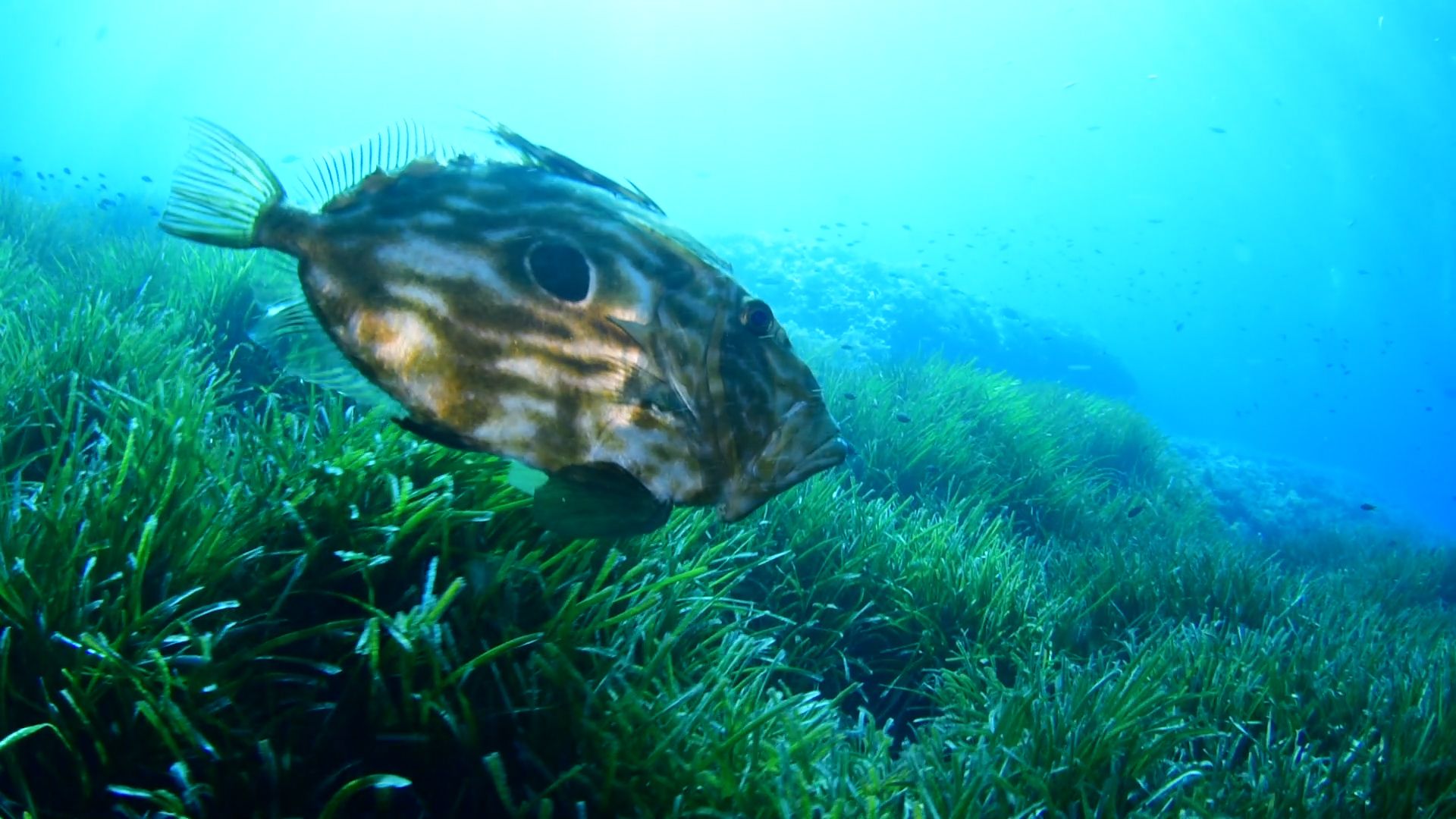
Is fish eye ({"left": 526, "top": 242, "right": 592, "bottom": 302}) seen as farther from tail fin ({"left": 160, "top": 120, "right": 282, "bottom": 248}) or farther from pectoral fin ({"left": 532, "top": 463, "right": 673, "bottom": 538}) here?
tail fin ({"left": 160, "top": 120, "right": 282, "bottom": 248})

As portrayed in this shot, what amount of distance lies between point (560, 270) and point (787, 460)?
69cm

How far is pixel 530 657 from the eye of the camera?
71.3 inches

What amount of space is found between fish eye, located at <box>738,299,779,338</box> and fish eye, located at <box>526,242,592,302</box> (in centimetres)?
38

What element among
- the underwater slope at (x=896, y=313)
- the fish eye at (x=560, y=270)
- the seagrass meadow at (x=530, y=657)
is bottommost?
the seagrass meadow at (x=530, y=657)

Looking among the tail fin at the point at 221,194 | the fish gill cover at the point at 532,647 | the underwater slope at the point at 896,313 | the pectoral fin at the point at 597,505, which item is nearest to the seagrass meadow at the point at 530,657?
the fish gill cover at the point at 532,647

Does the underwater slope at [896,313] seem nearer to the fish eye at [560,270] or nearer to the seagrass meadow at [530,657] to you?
the seagrass meadow at [530,657]

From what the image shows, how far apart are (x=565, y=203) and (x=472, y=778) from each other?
1395 millimetres

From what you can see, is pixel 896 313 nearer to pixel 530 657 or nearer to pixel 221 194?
pixel 530 657

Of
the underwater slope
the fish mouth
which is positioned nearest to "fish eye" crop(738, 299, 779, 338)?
the fish mouth

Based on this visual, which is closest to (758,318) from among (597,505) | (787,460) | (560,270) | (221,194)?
(787,460)

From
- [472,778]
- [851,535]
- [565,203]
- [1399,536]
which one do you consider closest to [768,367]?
[565,203]

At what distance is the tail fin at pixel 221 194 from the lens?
1.63 meters

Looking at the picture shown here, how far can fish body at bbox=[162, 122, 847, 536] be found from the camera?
148 centimetres

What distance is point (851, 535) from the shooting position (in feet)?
13.3
